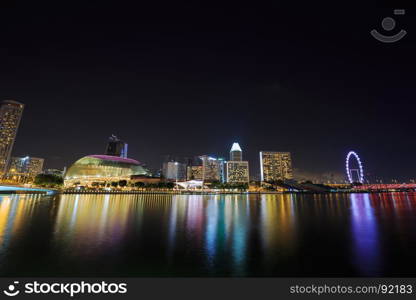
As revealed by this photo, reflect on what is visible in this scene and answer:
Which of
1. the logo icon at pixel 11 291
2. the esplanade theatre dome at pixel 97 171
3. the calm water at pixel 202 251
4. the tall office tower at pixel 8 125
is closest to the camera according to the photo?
the logo icon at pixel 11 291

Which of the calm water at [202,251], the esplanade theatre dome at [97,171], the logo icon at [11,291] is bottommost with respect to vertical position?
the logo icon at [11,291]

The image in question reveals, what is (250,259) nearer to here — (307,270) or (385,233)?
(307,270)

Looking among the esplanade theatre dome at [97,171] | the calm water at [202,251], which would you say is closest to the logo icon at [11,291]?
the calm water at [202,251]

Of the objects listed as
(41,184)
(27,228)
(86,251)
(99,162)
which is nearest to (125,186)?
(99,162)

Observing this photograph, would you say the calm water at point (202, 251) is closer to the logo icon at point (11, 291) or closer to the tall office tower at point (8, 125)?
the logo icon at point (11, 291)

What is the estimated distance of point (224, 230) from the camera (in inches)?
666

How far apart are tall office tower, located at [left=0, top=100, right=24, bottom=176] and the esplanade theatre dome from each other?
104ft

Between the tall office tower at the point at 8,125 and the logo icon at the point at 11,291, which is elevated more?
the tall office tower at the point at 8,125

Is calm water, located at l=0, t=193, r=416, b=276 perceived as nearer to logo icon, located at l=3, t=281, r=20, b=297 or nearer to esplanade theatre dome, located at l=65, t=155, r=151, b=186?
logo icon, located at l=3, t=281, r=20, b=297

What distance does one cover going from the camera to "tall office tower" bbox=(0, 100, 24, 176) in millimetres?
111375

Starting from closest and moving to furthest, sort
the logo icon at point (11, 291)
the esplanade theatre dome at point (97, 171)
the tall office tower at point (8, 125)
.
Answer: the logo icon at point (11, 291) < the tall office tower at point (8, 125) < the esplanade theatre dome at point (97, 171)

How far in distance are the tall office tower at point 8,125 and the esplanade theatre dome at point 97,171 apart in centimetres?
3169

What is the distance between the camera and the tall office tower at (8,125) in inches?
4385

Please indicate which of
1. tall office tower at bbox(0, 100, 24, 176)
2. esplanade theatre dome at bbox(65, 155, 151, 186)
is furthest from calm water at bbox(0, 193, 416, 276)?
tall office tower at bbox(0, 100, 24, 176)
